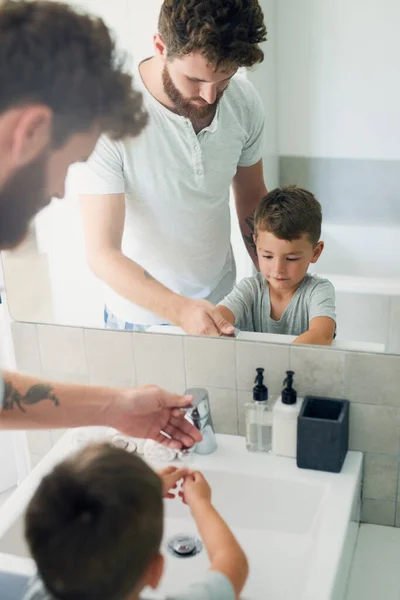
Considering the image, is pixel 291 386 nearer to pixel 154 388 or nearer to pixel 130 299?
pixel 154 388

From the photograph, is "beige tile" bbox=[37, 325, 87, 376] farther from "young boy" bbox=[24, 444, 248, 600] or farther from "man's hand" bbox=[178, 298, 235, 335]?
"young boy" bbox=[24, 444, 248, 600]

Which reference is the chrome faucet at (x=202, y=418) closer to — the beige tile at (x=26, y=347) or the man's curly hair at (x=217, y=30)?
the beige tile at (x=26, y=347)

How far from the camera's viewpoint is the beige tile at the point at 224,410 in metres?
1.52

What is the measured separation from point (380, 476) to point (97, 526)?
0.74 m

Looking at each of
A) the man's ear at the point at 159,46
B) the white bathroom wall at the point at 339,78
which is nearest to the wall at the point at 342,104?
the white bathroom wall at the point at 339,78

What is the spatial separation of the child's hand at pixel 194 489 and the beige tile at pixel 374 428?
35 cm

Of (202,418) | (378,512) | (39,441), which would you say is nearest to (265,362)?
(202,418)

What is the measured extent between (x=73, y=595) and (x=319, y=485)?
61 cm

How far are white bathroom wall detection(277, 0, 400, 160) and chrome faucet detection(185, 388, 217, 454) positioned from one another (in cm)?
52

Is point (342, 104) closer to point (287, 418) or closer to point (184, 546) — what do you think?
point (287, 418)

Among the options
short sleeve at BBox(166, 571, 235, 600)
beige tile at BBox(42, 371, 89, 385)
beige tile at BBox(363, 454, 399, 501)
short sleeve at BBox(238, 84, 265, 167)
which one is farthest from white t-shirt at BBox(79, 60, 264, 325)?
short sleeve at BBox(166, 571, 235, 600)

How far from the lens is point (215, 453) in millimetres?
1487

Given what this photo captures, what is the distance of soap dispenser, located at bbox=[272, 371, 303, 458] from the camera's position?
1.40 meters

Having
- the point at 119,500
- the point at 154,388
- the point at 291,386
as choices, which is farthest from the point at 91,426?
the point at 119,500
